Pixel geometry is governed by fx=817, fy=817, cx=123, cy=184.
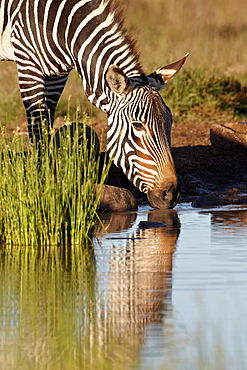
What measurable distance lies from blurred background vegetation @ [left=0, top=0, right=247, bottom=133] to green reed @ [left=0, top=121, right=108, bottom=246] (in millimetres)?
4153

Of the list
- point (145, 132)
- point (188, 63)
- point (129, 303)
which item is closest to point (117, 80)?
point (145, 132)

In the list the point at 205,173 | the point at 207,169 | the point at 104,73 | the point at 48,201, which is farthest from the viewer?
the point at 207,169

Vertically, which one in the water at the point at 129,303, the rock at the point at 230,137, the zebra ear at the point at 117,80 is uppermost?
the zebra ear at the point at 117,80

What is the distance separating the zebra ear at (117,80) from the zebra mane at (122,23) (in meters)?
0.36

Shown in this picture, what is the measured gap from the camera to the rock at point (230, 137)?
11367 mm

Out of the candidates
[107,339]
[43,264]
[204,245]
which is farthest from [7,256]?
[107,339]

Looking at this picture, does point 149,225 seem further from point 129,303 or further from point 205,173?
point 205,173

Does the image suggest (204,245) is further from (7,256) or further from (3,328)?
(3,328)

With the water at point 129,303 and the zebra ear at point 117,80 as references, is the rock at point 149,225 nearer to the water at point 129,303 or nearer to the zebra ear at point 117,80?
the water at point 129,303

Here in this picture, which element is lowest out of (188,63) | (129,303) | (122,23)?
(129,303)

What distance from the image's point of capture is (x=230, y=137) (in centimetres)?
1135

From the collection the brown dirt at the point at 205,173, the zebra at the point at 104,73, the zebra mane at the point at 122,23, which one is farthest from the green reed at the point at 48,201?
the brown dirt at the point at 205,173

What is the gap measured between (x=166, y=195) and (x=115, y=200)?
54.8 inches

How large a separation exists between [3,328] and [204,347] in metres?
1.16
